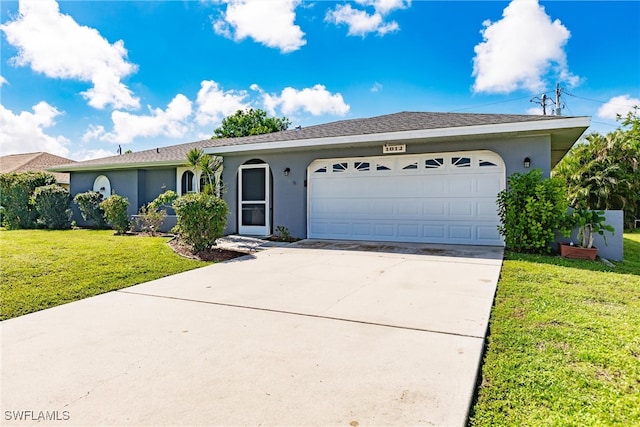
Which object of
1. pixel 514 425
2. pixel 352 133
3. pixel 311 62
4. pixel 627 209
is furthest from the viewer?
pixel 627 209

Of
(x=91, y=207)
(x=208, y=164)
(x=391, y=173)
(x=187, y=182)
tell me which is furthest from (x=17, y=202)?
(x=391, y=173)

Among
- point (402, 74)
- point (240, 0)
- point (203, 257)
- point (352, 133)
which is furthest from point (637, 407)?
point (402, 74)

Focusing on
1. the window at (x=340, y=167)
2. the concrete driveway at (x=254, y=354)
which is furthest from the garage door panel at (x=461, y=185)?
the concrete driveway at (x=254, y=354)

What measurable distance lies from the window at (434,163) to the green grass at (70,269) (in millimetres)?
6096

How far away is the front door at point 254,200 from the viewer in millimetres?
11258

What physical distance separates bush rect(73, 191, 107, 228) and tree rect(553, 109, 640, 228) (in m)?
19.9

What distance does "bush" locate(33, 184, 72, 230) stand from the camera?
13602 millimetres

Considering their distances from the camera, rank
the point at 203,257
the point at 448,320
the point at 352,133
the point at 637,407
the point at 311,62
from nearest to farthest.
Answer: the point at 637,407 → the point at 448,320 → the point at 203,257 → the point at 352,133 → the point at 311,62

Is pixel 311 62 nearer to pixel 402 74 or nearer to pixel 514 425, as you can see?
pixel 402 74

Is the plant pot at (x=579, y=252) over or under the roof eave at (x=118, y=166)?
under

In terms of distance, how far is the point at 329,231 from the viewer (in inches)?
417

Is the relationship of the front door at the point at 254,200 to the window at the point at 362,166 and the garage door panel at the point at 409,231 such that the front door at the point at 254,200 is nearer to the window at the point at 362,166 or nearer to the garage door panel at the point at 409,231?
the window at the point at 362,166

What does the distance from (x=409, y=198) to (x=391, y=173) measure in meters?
0.85

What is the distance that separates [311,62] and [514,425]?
600 inches
